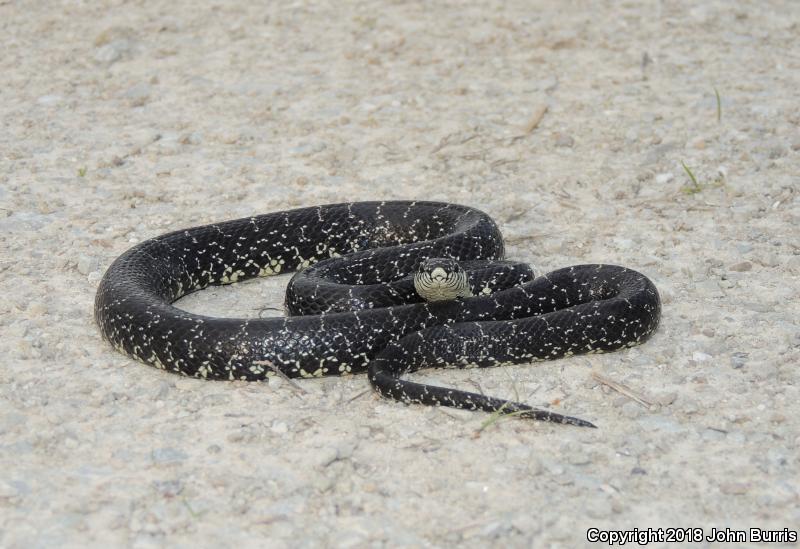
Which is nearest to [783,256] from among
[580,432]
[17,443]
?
[580,432]

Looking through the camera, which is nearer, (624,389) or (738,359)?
(624,389)

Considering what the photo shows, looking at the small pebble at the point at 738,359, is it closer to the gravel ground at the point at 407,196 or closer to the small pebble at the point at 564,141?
the gravel ground at the point at 407,196

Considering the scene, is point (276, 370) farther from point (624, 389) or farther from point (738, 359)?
point (738, 359)

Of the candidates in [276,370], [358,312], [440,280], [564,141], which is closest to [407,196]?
[564,141]

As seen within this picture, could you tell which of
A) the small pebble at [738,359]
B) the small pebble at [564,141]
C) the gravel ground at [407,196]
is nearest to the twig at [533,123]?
the gravel ground at [407,196]

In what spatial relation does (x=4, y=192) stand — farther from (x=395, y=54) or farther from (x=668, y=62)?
(x=668, y=62)
